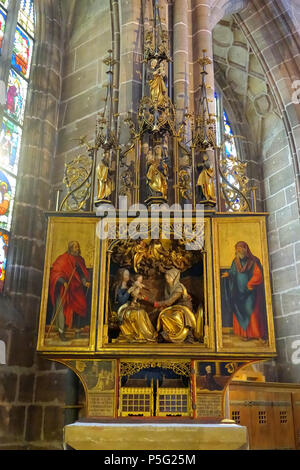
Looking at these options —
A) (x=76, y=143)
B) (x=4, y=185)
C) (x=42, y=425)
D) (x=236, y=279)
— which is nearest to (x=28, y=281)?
(x=4, y=185)

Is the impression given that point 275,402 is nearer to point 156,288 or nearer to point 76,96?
point 156,288

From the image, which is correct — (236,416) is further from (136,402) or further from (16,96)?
(16,96)

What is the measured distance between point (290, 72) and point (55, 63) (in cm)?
553

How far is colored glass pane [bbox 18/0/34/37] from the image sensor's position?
9422 mm

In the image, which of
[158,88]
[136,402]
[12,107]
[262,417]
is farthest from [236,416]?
[12,107]

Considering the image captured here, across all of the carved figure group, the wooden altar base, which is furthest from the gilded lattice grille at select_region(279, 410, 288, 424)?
the wooden altar base

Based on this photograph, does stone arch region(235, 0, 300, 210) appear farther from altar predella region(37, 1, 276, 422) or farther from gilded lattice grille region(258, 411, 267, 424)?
altar predella region(37, 1, 276, 422)

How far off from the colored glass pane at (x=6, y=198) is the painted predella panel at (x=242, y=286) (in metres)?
3.88

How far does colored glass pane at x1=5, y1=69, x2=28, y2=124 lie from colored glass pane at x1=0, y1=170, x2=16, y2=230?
1212 mm

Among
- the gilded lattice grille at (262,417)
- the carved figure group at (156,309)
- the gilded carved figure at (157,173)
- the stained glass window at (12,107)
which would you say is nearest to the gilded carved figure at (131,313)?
the carved figure group at (156,309)

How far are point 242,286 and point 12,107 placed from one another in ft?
18.0

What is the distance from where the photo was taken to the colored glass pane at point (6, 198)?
8086 mm

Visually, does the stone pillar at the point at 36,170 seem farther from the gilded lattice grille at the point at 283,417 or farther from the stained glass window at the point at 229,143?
the stained glass window at the point at 229,143
